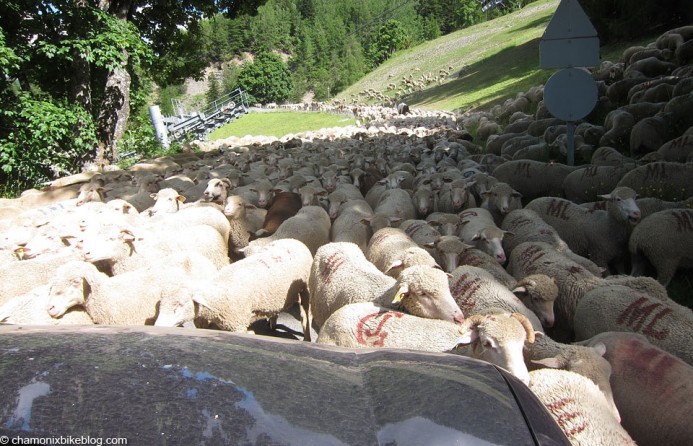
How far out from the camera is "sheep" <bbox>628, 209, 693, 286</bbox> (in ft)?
14.5

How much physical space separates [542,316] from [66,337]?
3.15 metres

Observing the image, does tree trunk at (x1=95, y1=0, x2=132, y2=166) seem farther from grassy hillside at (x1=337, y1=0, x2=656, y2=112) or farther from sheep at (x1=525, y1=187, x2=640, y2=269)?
sheep at (x1=525, y1=187, x2=640, y2=269)

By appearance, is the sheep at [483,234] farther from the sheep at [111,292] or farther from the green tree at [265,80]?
the green tree at [265,80]

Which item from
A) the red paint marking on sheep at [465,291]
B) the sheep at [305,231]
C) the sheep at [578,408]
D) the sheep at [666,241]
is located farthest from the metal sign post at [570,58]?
the sheep at [578,408]

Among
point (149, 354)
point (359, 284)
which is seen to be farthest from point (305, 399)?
point (359, 284)

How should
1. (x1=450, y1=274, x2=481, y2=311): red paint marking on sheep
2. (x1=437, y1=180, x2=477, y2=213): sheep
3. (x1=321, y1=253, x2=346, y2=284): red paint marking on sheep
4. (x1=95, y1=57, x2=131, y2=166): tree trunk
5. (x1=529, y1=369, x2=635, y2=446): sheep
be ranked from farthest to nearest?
(x1=95, y1=57, x2=131, y2=166): tree trunk < (x1=437, y1=180, x2=477, y2=213): sheep < (x1=321, y1=253, x2=346, y2=284): red paint marking on sheep < (x1=450, y1=274, x2=481, y2=311): red paint marking on sheep < (x1=529, y1=369, x2=635, y2=446): sheep

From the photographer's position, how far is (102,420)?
1.09 meters

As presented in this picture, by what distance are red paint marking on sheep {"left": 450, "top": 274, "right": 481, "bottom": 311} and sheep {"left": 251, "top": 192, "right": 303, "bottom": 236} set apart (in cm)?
301

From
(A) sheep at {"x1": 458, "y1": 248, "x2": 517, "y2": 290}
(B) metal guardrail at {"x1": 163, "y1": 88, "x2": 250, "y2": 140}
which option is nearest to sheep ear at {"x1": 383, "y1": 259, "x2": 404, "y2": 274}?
A: (A) sheep at {"x1": 458, "y1": 248, "x2": 517, "y2": 290}

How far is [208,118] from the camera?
118ft

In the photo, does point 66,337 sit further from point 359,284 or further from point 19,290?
point 19,290

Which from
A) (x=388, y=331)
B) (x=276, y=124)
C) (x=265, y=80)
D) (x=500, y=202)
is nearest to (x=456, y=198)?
(x=500, y=202)

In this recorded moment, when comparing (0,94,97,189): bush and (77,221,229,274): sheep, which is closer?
(77,221,229,274): sheep

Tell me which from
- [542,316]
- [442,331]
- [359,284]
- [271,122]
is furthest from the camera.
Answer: [271,122]
